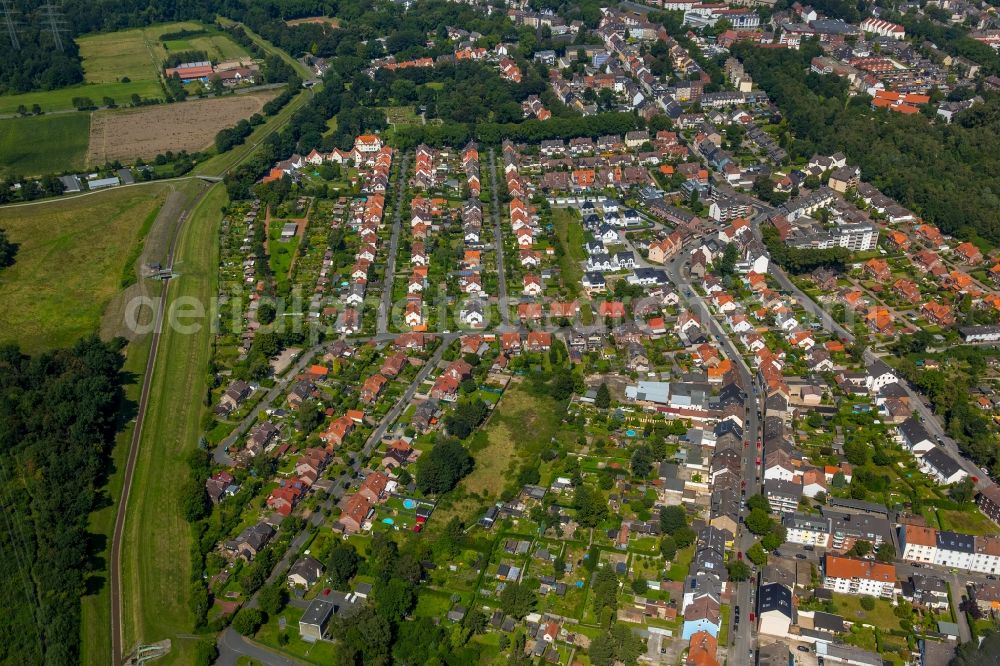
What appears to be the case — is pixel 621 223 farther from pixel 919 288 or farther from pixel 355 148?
pixel 355 148

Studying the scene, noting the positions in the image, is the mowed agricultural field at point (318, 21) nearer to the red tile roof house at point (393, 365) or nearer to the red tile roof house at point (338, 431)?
the red tile roof house at point (393, 365)

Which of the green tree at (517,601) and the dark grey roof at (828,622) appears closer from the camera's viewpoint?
the dark grey roof at (828,622)

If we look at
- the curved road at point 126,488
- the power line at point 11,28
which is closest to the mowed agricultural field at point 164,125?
the power line at point 11,28

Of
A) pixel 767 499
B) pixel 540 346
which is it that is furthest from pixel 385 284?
pixel 767 499

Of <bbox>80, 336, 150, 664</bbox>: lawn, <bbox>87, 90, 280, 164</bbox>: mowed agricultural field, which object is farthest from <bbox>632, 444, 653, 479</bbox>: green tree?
<bbox>87, 90, 280, 164</bbox>: mowed agricultural field

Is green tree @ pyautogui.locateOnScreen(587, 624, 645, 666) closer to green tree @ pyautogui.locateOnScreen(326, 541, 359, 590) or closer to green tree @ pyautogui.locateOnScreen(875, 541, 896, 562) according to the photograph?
green tree @ pyautogui.locateOnScreen(326, 541, 359, 590)
